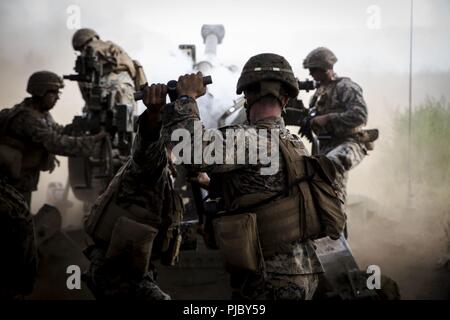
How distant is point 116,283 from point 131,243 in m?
0.33

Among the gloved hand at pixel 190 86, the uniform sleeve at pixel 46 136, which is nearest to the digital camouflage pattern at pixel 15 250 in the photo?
the gloved hand at pixel 190 86

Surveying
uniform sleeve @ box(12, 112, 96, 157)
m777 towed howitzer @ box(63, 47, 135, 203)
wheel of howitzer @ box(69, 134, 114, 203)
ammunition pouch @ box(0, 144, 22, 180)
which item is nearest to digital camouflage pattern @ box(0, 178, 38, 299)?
ammunition pouch @ box(0, 144, 22, 180)

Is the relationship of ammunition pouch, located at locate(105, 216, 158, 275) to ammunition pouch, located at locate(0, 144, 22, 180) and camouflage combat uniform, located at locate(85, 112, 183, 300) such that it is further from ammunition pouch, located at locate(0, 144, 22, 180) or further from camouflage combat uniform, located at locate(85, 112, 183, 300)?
ammunition pouch, located at locate(0, 144, 22, 180)

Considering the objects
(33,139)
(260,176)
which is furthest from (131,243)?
(33,139)

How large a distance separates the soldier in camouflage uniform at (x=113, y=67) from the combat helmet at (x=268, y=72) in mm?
→ 4608

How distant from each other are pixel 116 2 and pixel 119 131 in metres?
5.71

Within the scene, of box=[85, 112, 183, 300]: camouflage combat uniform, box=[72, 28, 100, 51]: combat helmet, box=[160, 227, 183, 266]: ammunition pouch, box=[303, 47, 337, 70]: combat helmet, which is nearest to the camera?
box=[85, 112, 183, 300]: camouflage combat uniform

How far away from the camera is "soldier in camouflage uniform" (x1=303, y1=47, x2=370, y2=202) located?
700 centimetres

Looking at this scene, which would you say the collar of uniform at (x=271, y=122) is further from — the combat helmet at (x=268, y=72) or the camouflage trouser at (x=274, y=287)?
the camouflage trouser at (x=274, y=287)

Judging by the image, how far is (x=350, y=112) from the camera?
7.03 metres

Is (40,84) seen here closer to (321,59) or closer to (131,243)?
(321,59)

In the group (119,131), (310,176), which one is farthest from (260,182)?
(119,131)

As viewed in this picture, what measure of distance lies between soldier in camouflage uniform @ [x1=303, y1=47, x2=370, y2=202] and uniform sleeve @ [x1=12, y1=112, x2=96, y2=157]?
2740 millimetres
